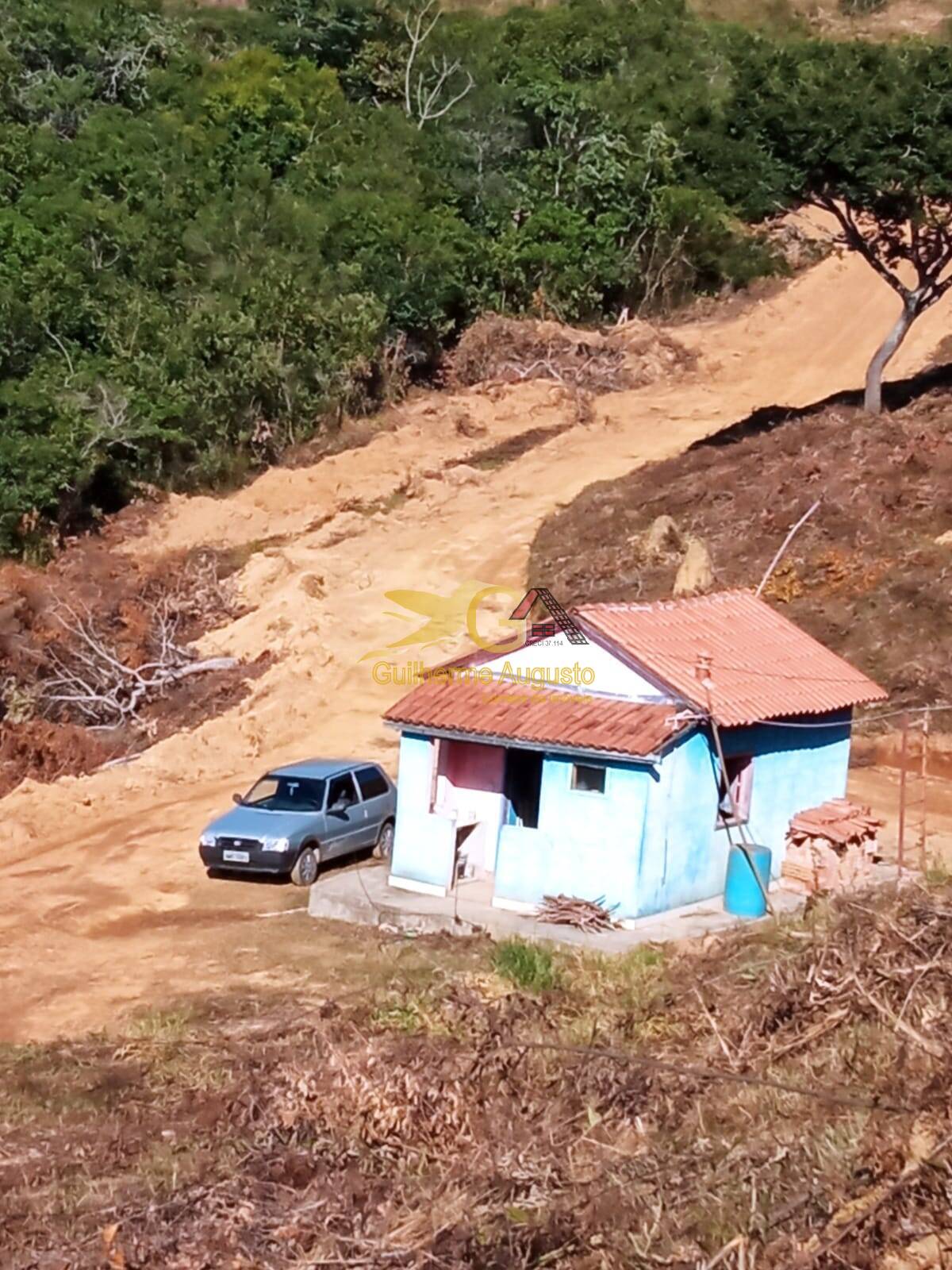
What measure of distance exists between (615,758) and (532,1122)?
19.3 feet

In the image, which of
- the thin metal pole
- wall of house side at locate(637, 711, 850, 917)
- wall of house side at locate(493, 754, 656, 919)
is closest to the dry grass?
wall of house side at locate(493, 754, 656, 919)

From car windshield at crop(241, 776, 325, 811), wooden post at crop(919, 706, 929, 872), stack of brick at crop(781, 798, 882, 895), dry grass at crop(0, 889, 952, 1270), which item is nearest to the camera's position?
dry grass at crop(0, 889, 952, 1270)

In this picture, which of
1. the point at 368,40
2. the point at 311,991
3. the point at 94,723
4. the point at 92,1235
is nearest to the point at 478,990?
the point at 311,991

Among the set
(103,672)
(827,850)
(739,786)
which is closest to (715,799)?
(739,786)

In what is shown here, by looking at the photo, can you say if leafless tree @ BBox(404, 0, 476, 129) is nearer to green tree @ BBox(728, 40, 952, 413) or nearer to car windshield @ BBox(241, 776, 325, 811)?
green tree @ BBox(728, 40, 952, 413)

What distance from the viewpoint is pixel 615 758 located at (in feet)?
54.1

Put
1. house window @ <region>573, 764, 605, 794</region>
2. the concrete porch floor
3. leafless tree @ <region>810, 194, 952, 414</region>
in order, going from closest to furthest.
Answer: the concrete porch floor, house window @ <region>573, 764, 605, 794</region>, leafless tree @ <region>810, 194, 952, 414</region>

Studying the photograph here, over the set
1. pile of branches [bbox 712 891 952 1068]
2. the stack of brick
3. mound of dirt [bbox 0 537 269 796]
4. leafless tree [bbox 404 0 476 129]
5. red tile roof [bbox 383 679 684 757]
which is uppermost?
leafless tree [bbox 404 0 476 129]

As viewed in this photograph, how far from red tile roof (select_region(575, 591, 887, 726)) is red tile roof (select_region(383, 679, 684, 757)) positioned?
0.51m

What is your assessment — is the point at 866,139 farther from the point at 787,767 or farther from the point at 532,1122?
the point at 532,1122

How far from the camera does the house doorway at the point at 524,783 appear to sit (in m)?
18.0

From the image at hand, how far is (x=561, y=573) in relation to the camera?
30.7m

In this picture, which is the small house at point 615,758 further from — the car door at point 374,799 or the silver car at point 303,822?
the car door at point 374,799

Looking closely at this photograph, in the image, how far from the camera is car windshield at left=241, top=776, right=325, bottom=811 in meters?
19.5
